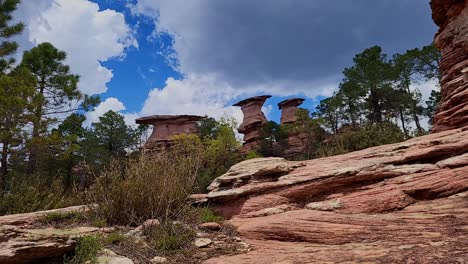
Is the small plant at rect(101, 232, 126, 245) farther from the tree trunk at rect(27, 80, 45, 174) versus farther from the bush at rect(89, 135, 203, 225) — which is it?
the tree trunk at rect(27, 80, 45, 174)

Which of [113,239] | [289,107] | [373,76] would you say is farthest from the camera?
[289,107]

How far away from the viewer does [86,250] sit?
4.01m

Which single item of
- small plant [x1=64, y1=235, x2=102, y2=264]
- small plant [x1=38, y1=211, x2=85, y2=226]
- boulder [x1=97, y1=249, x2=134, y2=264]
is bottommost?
boulder [x1=97, y1=249, x2=134, y2=264]

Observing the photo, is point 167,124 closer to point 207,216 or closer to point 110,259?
point 207,216

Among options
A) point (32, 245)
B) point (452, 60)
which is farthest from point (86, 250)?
point (452, 60)

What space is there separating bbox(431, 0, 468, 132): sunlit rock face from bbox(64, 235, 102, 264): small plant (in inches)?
460

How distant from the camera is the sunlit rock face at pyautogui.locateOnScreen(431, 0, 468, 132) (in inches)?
470

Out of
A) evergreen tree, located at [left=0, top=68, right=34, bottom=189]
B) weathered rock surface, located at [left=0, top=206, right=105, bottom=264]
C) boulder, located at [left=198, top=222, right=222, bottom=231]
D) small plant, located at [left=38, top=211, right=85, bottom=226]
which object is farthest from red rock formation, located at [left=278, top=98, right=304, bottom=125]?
weathered rock surface, located at [left=0, top=206, right=105, bottom=264]

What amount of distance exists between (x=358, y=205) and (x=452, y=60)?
1108cm

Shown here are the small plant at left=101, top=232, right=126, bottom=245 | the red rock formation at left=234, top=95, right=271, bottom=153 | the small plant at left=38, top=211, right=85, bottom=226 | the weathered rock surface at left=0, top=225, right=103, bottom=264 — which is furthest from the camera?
the red rock formation at left=234, top=95, right=271, bottom=153

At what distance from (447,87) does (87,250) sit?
1429cm

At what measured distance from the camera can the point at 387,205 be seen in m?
6.20

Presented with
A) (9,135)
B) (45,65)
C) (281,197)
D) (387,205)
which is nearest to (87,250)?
(281,197)

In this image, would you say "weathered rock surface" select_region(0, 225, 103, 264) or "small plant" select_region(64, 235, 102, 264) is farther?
"small plant" select_region(64, 235, 102, 264)
